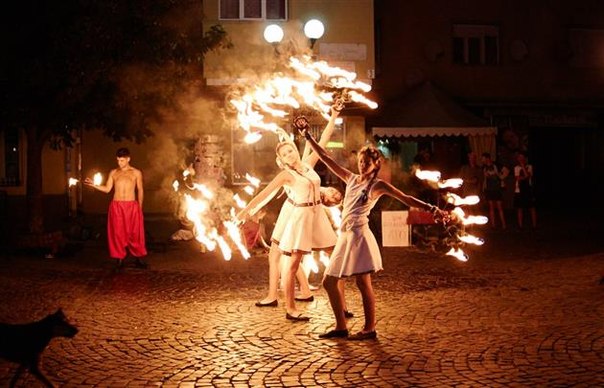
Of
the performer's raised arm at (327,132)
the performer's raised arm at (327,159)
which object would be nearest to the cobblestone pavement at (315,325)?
the performer's raised arm at (327,159)

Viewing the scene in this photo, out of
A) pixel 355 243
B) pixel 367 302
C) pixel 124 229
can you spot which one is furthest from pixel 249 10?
pixel 367 302

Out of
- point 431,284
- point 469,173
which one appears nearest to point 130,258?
point 431,284

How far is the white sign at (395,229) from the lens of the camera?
50.5ft

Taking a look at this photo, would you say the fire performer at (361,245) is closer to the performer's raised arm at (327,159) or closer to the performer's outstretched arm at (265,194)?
the performer's raised arm at (327,159)

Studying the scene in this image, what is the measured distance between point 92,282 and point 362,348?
5.48 meters

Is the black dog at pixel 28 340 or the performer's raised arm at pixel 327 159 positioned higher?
the performer's raised arm at pixel 327 159

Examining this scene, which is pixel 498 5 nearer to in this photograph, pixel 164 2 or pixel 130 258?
pixel 164 2

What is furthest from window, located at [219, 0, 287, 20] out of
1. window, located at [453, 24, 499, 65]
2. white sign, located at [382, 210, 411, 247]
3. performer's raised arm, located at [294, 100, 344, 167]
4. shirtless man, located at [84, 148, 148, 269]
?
performer's raised arm, located at [294, 100, 344, 167]

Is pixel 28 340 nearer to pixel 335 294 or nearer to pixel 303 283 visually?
pixel 335 294

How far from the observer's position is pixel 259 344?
302 inches

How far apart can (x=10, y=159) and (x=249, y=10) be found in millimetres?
7921

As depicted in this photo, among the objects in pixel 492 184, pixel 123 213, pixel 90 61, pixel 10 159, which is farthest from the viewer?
pixel 10 159

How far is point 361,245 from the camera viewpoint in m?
7.80

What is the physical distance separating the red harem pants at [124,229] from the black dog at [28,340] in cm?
662
